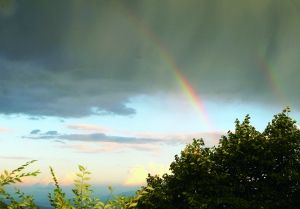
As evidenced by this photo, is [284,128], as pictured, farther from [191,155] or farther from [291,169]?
[191,155]

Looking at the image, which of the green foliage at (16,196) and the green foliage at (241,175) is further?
the green foliage at (241,175)

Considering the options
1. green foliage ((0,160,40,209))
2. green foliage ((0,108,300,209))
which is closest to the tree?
green foliage ((0,108,300,209))

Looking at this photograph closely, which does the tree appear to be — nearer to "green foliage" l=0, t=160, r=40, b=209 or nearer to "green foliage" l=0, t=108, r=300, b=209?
"green foliage" l=0, t=108, r=300, b=209

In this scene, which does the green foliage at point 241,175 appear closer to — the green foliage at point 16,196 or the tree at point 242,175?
the tree at point 242,175

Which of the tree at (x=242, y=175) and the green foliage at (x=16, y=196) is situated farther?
the tree at (x=242, y=175)

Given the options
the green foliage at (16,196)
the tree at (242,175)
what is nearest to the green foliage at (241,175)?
the tree at (242,175)

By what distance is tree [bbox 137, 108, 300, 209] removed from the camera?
135 ft

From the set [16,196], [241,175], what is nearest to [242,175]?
[241,175]

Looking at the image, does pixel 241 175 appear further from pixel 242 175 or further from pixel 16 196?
pixel 16 196

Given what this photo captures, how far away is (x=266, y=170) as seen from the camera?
43000 millimetres

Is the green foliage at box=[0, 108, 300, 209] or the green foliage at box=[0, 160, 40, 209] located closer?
the green foliage at box=[0, 160, 40, 209]

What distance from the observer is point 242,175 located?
43.3 metres

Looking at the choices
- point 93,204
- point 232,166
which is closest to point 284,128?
point 232,166

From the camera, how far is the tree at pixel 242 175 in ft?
135
